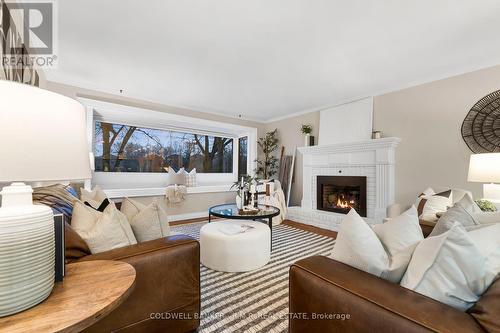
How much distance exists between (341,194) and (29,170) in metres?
4.41

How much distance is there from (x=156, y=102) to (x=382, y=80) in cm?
376

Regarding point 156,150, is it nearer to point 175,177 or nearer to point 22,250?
point 175,177

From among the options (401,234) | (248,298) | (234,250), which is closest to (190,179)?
(234,250)

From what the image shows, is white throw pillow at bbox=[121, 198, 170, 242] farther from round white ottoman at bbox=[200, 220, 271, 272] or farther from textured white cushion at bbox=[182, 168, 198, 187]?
textured white cushion at bbox=[182, 168, 198, 187]

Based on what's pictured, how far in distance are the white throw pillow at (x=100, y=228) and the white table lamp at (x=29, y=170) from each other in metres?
0.51

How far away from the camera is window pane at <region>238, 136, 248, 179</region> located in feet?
19.2

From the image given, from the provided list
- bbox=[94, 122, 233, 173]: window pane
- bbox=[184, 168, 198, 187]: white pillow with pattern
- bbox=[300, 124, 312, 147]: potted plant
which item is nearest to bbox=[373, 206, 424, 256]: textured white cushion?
bbox=[300, 124, 312, 147]: potted plant

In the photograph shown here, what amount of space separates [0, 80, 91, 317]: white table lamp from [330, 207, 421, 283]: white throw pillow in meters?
1.07

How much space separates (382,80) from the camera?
10.8 feet

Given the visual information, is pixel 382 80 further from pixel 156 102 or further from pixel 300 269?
pixel 156 102

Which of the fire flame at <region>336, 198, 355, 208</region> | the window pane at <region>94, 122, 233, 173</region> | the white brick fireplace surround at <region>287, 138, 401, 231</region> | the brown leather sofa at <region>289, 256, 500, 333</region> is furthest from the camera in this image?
the window pane at <region>94, 122, 233, 173</region>

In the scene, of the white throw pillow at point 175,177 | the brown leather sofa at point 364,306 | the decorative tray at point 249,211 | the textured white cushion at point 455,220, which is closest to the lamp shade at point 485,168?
the textured white cushion at point 455,220

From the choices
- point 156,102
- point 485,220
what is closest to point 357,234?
point 485,220

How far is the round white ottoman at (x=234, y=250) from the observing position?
222cm
